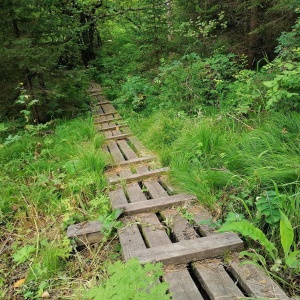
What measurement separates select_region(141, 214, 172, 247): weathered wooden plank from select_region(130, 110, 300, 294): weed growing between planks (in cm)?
56

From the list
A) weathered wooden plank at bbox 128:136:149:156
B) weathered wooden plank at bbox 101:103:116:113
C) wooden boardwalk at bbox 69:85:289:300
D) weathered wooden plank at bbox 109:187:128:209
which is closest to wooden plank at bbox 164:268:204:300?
wooden boardwalk at bbox 69:85:289:300

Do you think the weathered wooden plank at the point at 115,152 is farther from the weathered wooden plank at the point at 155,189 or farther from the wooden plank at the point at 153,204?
the wooden plank at the point at 153,204

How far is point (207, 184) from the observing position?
3.12 meters

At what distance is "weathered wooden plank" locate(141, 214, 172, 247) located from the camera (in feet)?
Answer: 8.37

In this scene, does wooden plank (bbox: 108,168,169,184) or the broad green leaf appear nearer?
the broad green leaf

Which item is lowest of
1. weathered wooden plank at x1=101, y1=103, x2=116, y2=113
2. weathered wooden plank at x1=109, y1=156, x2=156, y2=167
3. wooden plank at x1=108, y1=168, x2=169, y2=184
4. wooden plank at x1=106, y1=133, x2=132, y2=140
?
wooden plank at x1=108, y1=168, x2=169, y2=184

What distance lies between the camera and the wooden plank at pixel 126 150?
4.55m

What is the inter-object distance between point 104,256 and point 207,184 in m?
1.33

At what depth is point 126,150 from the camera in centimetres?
480

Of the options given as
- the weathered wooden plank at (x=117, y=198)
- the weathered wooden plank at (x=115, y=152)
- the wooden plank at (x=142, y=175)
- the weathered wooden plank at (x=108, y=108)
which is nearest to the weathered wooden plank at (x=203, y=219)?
the weathered wooden plank at (x=117, y=198)

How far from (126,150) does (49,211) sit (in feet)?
5.84

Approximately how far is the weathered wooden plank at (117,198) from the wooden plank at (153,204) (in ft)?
0.21

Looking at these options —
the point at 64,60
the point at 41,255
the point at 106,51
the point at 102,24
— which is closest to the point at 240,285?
the point at 41,255

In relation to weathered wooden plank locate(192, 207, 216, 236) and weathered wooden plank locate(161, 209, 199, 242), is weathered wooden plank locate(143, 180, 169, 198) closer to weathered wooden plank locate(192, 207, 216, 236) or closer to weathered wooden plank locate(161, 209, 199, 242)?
weathered wooden plank locate(161, 209, 199, 242)
